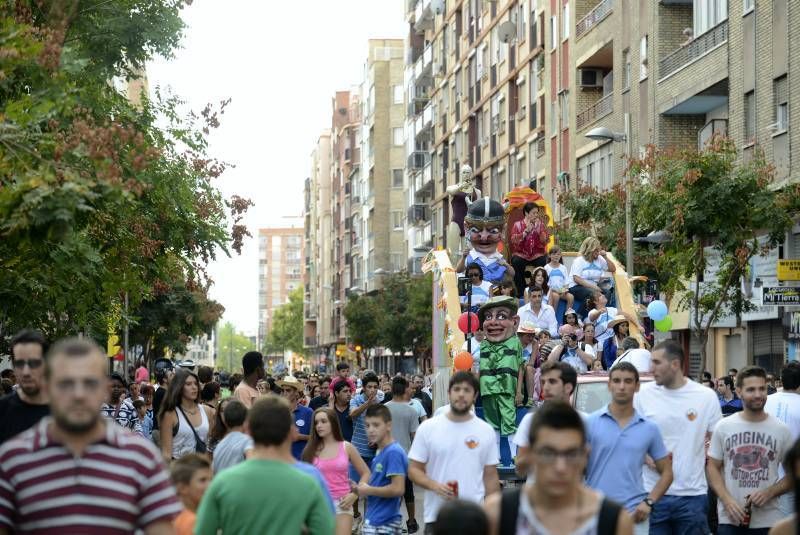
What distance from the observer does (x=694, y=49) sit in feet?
120

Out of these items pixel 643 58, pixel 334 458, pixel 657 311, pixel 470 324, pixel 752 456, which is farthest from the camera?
pixel 643 58

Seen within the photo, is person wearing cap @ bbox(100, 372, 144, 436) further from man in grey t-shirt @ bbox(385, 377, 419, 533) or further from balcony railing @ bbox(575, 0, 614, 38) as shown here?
balcony railing @ bbox(575, 0, 614, 38)

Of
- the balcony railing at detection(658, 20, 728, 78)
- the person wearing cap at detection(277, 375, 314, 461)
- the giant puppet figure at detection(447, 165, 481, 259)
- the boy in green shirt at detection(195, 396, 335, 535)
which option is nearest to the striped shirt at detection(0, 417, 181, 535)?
the boy in green shirt at detection(195, 396, 335, 535)

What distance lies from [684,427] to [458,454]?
5.20ft

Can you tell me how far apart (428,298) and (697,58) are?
1136 inches

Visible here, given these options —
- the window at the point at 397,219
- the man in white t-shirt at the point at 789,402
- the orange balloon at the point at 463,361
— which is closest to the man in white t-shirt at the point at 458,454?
the man in white t-shirt at the point at 789,402

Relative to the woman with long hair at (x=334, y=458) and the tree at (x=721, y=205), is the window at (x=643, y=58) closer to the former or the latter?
the tree at (x=721, y=205)

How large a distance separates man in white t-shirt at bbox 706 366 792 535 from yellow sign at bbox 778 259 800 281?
15.2 metres

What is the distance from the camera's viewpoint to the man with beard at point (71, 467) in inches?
234

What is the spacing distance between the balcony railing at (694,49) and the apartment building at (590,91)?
4 cm

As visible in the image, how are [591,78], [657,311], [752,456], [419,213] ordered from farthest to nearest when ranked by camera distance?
[419,213] → [591,78] → [657,311] → [752,456]

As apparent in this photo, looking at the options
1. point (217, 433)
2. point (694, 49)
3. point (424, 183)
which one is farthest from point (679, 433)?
point (424, 183)

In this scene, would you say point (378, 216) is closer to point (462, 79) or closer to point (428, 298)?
point (462, 79)

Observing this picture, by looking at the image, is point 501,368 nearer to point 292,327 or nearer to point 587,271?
point 587,271
